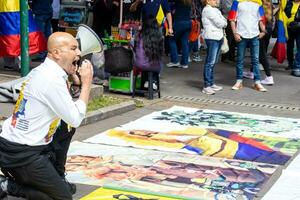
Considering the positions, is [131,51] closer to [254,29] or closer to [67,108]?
[254,29]

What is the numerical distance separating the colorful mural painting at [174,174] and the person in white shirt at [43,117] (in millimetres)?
1172

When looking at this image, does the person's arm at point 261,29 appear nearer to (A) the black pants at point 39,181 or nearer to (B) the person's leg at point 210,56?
(B) the person's leg at point 210,56

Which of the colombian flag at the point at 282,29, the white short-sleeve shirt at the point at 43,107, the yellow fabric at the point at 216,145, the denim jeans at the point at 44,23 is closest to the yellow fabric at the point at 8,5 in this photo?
the denim jeans at the point at 44,23

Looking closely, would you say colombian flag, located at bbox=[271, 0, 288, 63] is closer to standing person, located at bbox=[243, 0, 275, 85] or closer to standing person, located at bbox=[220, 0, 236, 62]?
standing person, located at bbox=[243, 0, 275, 85]

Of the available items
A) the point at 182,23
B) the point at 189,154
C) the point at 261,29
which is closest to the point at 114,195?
the point at 189,154

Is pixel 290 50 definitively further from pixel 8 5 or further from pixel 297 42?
pixel 8 5

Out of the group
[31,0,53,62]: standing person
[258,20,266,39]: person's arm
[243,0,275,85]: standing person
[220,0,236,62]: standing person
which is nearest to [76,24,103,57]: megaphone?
[258,20,266,39]: person's arm

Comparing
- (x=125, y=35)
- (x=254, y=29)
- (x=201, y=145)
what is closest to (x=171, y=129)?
(x=201, y=145)

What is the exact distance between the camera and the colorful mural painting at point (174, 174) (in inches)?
207

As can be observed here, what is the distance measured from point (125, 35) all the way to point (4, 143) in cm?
570

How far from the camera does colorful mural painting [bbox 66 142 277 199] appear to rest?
525 cm

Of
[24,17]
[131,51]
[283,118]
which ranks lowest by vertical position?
[283,118]

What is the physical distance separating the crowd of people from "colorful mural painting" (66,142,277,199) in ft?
2.22

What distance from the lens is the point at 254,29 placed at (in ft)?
33.3
